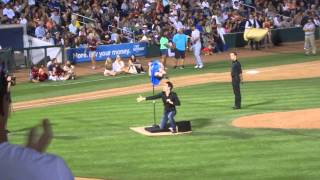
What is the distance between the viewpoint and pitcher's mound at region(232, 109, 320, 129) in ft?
45.5

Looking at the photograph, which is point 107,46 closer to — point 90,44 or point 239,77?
point 90,44

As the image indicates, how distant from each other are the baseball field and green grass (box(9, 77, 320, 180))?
2 centimetres

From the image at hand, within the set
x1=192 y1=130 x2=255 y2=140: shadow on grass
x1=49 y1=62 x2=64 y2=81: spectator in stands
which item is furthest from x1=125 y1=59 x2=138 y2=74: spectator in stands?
x1=192 y1=130 x2=255 y2=140: shadow on grass

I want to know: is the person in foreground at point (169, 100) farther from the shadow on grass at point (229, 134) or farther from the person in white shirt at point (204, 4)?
the person in white shirt at point (204, 4)

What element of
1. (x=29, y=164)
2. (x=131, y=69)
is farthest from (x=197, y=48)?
(x=29, y=164)

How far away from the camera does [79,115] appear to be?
1714 centimetres

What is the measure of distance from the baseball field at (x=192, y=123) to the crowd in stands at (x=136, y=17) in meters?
5.33

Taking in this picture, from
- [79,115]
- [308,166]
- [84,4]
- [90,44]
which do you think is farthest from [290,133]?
[84,4]

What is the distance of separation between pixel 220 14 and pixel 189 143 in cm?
2498

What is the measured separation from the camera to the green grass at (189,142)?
10.2 metres

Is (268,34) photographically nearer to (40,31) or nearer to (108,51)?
(108,51)

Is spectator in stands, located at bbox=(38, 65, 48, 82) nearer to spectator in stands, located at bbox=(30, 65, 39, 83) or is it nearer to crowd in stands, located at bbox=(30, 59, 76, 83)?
crowd in stands, located at bbox=(30, 59, 76, 83)

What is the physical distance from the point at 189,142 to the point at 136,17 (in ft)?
74.3

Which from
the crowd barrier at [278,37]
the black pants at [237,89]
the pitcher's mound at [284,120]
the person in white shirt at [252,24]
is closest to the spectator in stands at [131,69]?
the crowd barrier at [278,37]
